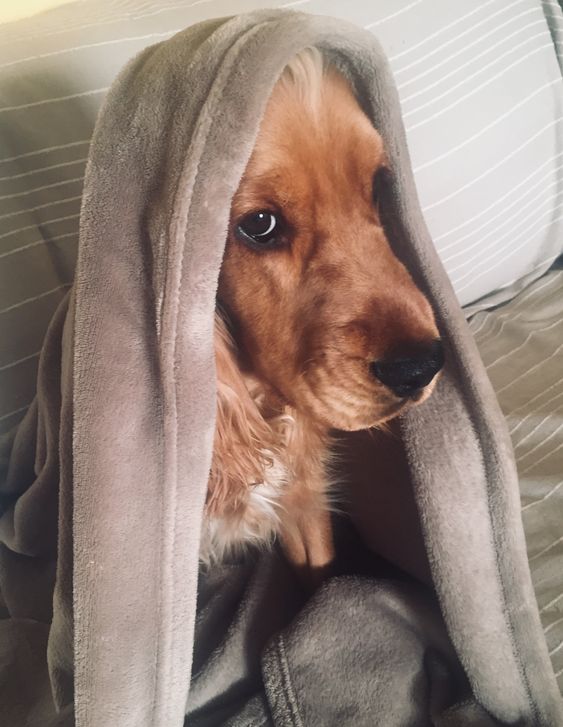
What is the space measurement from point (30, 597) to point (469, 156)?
3.48 ft

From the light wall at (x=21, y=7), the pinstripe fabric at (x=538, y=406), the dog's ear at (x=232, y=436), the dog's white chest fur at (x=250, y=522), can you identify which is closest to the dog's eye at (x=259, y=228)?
the dog's ear at (x=232, y=436)

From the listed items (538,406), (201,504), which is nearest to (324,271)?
(201,504)

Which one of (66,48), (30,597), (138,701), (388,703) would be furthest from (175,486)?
(66,48)

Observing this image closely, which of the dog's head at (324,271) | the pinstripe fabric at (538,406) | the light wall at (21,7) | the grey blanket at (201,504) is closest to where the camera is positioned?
the grey blanket at (201,504)

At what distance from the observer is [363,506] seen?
953 millimetres

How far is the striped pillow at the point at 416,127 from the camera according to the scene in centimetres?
88

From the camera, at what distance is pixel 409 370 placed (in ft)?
2.06

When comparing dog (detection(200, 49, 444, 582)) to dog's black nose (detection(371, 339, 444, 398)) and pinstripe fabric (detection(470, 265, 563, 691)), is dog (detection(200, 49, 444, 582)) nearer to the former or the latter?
dog's black nose (detection(371, 339, 444, 398))

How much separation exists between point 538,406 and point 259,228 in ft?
2.05

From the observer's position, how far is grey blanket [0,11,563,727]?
1.75 feet

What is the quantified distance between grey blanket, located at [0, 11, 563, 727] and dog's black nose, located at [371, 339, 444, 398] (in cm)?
7

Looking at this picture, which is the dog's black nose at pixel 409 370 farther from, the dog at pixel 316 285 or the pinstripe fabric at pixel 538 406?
the pinstripe fabric at pixel 538 406

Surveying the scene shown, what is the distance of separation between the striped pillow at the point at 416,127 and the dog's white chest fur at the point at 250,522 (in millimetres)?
364

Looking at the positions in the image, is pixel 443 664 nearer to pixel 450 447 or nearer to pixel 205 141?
pixel 450 447
